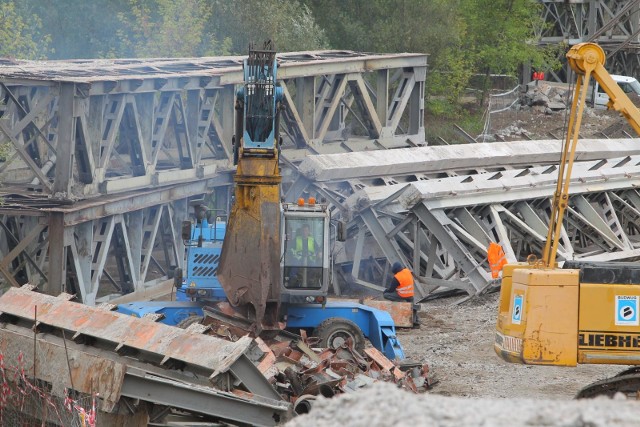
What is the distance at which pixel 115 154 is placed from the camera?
2344cm

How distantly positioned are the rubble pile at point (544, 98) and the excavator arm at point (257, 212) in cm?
3190

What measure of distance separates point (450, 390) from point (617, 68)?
42.1 metres

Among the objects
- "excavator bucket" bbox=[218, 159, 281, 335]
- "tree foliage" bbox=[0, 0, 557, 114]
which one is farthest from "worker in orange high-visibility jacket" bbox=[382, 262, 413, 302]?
"tree foliage" bbox=[0, 0, 557, 114]

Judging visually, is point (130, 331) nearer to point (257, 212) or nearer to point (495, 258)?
point (257, 212)

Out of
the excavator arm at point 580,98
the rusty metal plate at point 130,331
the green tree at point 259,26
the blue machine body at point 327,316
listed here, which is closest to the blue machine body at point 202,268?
the blue machine body at point 327,316

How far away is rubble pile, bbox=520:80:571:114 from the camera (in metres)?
47.7

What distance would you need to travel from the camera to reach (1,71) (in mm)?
19172

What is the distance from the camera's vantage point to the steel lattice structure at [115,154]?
62.7 feet

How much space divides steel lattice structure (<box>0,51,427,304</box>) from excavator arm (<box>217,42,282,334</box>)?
369 cm

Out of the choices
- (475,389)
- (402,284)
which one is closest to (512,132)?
(402,284)

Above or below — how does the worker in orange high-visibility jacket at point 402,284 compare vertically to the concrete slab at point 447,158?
below

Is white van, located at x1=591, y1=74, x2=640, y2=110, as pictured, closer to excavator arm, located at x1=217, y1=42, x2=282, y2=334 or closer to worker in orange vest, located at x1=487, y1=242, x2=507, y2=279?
worker in orange vest, located at x1=487, y1=242, x2=507, y2=279

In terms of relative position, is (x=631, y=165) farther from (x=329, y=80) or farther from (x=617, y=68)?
(x=617, y=68)

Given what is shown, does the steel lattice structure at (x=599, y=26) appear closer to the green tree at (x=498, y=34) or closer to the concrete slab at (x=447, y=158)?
the green tree at (x=498, y=34)
